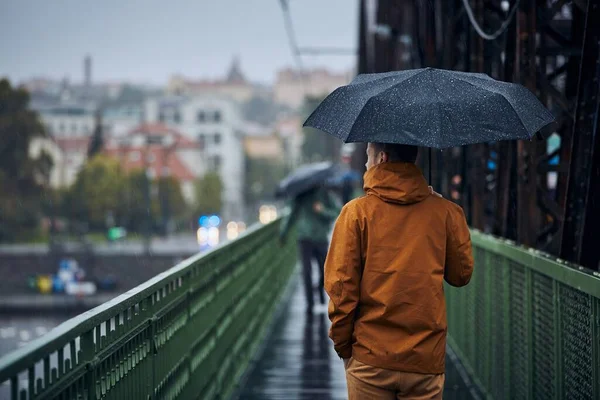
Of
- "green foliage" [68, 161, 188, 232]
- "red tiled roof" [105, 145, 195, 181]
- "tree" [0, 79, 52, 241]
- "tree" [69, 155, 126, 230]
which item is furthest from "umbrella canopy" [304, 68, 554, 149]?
"red tiled roof" [105, 145, 195, 181]

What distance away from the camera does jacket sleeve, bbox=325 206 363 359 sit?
4219 millimetres

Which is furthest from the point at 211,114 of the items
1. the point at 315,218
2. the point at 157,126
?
the point at 315,218

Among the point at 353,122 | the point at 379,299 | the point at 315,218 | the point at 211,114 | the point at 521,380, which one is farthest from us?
the point at 211,114

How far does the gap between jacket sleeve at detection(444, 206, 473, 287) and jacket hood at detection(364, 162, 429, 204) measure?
0.17 m

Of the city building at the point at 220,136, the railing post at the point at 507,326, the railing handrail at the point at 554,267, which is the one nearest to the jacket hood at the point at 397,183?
the railing handrail at the point at 554,267

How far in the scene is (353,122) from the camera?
454 centimetres

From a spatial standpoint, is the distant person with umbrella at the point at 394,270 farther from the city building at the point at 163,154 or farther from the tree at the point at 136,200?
the city building at the point at 163,154

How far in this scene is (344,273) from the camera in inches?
166

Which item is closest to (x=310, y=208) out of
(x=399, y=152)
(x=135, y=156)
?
(x=399, y=152)

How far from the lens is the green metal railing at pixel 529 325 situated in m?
4.95

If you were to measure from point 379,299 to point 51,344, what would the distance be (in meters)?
1.35

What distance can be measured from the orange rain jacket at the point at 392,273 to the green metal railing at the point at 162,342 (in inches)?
37.3

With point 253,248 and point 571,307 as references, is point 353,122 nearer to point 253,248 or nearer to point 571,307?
point 571,307

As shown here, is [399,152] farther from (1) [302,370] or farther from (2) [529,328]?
(1) [302,370]
